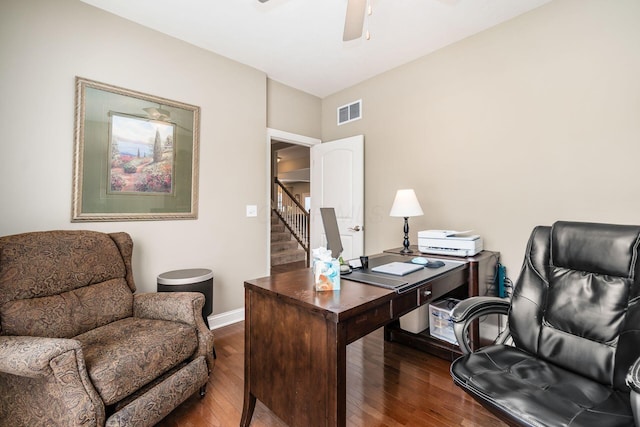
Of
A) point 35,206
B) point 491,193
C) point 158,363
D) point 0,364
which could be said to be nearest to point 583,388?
point 491,193

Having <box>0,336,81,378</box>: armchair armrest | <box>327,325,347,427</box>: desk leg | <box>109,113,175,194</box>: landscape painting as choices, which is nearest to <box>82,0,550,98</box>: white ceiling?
<box>109,113,175,194</box>: landscape painting

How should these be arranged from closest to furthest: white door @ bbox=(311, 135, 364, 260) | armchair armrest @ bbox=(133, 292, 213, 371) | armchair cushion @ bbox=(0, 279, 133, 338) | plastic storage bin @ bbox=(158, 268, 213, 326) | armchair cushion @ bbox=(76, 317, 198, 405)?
1. armchair cushion @ bbox=(76, 317, 198, 405)
2. armchair cushion @ bbox=(0, 279, 133, 338)
3. armchair armrest @ bbox=(133, 292, 213, 371)
4. plastic storage bin @ bbox=(158, 268, 213, 326)
5. white door @ bbox=(311, 135, 364, 260)

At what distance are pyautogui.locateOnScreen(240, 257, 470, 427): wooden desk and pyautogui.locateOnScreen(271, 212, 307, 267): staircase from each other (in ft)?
13.5

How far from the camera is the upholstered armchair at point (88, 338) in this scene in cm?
118

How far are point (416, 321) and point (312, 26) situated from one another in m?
2.70

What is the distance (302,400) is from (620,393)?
1.25m

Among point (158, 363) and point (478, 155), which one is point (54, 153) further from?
point (478, 155)

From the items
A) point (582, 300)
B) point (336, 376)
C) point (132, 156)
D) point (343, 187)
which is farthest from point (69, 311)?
point (343, 187)

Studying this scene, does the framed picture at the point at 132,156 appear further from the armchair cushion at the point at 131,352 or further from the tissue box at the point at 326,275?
the tissue box at the point at 326,275

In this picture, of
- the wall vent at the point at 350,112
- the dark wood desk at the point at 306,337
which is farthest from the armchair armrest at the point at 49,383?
the wall vent at the point at 350,112

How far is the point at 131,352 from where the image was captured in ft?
4.66

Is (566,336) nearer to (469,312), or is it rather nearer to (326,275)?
(469,312)

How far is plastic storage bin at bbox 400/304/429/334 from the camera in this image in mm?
2424

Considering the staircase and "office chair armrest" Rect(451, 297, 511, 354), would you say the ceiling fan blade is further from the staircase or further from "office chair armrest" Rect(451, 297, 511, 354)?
the staircase
